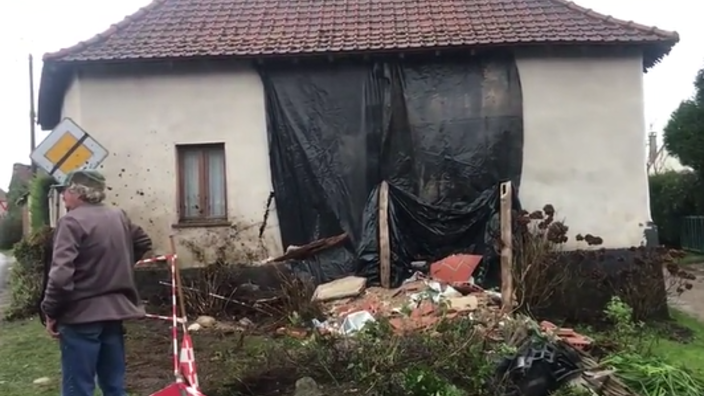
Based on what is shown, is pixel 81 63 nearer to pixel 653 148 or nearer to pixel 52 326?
pixel 52 326

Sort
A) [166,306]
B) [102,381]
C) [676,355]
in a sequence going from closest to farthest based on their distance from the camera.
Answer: [102,381] → [676,355] → [166,306]

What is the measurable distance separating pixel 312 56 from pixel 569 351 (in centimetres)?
678

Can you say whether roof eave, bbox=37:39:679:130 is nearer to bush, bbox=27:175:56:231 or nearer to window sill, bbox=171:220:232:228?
window sill, bbox=171:220:232:228

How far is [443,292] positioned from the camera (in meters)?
9.74

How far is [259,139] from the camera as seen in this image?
39.5 feet


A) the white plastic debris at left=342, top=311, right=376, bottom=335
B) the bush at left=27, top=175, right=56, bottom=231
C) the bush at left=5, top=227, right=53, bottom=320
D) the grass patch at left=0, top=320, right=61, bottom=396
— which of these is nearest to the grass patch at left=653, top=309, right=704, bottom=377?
the white plastic debris at left=342, top=311, right=376, bottom=335

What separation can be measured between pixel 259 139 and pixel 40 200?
7.29m

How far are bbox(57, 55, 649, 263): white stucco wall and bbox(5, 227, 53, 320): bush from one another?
1771 millimetres

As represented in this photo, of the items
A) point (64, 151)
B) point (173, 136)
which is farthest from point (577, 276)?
point (64, 151)

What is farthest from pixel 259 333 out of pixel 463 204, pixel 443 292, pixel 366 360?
pixel 463 204

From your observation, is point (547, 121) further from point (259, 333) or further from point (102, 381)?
point (102, 381)

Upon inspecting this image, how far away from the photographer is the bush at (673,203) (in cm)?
2284

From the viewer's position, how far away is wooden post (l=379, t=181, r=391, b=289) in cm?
1087

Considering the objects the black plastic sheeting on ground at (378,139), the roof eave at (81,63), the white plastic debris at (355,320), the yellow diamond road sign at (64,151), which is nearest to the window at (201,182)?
the black plastic sheeting on ground at (378,139)
